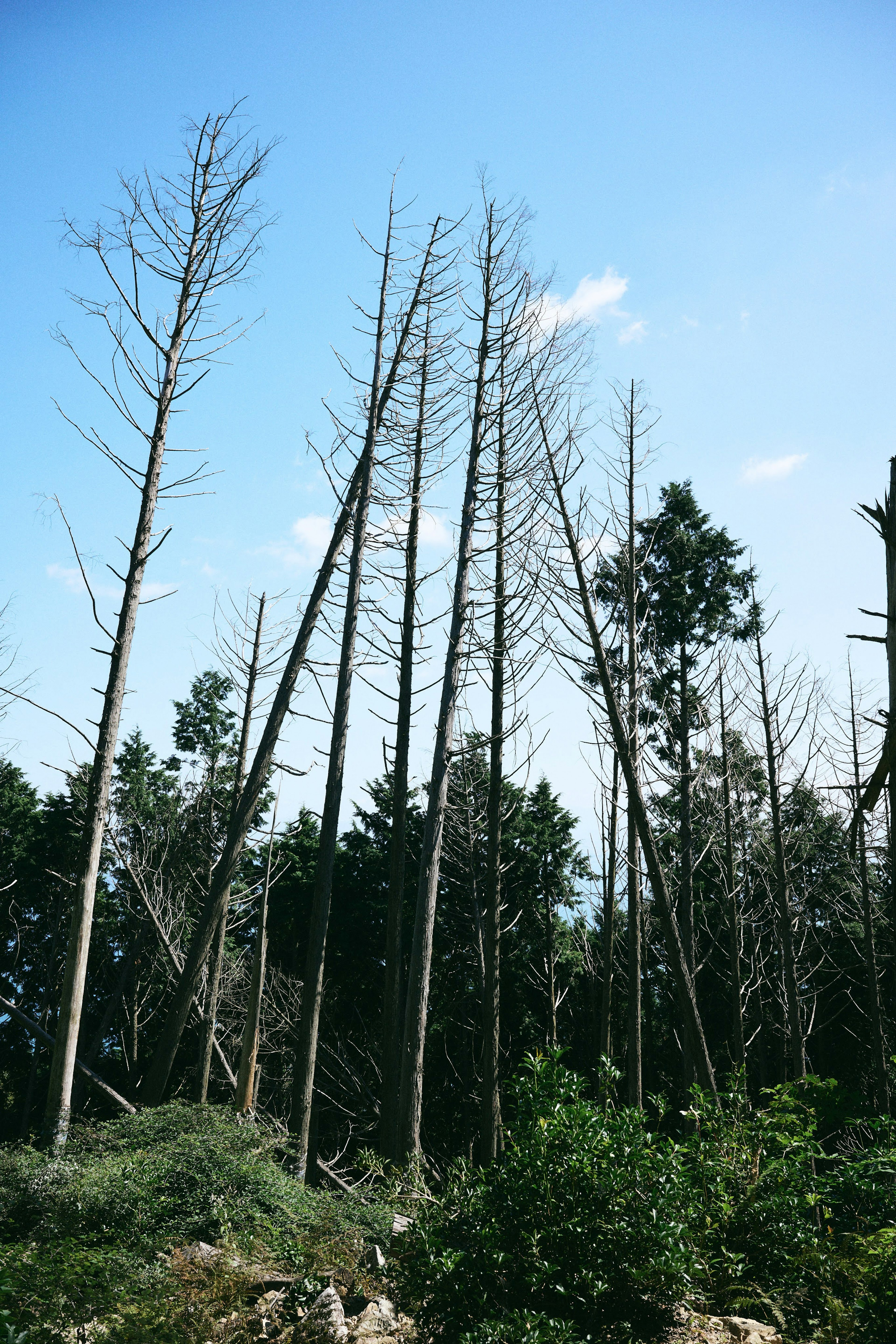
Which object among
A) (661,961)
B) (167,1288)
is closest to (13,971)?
(661,961)

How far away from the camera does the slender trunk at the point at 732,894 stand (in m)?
14.0

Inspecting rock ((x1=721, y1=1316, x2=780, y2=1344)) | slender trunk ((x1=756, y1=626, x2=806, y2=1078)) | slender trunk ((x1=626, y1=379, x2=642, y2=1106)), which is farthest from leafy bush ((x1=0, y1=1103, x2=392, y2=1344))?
slender trunk ((x1=756, y1=626, x2=806, y2=1078))

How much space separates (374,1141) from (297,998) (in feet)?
11.9

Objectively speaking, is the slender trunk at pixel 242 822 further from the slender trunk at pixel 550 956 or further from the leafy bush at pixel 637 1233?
the slender trunk at pixel 550 956

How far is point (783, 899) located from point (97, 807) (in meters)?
10.8

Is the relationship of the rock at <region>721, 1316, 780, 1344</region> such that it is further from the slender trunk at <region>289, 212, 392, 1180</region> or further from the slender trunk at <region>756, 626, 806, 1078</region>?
the slender trunk at <region>756, 626, 806, 1078</region>

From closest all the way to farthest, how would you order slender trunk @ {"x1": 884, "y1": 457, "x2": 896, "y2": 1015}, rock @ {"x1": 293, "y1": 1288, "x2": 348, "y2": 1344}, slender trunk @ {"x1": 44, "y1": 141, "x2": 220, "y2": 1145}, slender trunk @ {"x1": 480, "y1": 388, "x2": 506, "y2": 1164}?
slender trunk @ {"x1": 884, "y1": 457, "x2": 896, "y2": 1015}, rock @ {"x1": 293, "y1": 1288, "x2": 348, "y2": 1344}, slender trunk @ {"x1": 44, "y1": 141, "x2": 220, "y2": 1145}, slender trunk @ {"x1": 480, "y1": 388, "x2": 506, "y2": 1164}

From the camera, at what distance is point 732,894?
14180 mm

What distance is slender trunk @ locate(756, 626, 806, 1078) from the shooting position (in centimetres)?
1309

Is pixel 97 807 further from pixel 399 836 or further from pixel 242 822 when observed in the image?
pixel 399 836

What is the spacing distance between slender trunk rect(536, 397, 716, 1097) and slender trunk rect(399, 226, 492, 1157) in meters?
4.09

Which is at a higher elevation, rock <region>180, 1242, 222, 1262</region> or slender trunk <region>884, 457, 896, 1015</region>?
slender trunk <region>884, 457, 896, 1015</region>

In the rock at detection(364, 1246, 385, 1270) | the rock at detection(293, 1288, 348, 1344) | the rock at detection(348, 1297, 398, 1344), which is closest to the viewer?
the rock at detection(293, 1288, 348, 1344)

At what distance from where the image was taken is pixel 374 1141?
61.5ft
